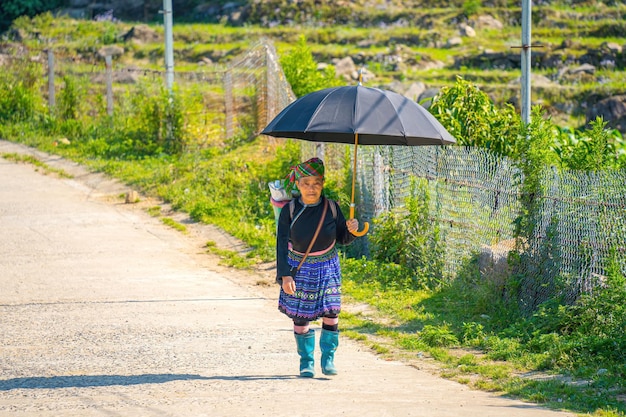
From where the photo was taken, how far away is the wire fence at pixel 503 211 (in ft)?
25.7

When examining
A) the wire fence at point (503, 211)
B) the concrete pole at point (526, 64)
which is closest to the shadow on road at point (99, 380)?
the wire fence at point (503, 211)

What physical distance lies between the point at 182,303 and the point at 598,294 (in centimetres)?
410

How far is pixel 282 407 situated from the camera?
6.15 metres

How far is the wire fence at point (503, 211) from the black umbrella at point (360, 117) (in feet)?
4.82

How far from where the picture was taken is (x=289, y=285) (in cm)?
690

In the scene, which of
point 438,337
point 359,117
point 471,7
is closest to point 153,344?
point 438,337

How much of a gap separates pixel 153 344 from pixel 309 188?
2166 mm

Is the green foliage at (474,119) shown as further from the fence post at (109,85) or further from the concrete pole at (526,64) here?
the fence post at (109,85)

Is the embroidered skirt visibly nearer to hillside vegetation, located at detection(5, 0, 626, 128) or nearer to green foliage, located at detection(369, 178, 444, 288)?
green foliage, located at detection(369, 178, 444, 288)

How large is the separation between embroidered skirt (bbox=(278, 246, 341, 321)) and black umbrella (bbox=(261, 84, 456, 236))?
0.38 metres

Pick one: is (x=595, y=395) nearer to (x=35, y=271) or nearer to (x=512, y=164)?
(x=512, y=164)

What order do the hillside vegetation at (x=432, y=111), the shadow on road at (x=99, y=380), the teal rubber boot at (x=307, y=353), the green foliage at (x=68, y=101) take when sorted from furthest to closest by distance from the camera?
the green foliage at (x=68, y=101) → the hillside vegetation at (x=432, y=111) → the teal rubber boot at (x=307, y=353) → the shadow on road at (x=99, y=380)

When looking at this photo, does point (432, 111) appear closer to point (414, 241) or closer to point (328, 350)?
point (414, 241)

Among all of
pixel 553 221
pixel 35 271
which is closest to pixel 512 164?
pixel 553 221
